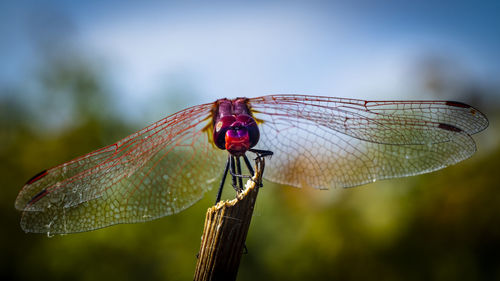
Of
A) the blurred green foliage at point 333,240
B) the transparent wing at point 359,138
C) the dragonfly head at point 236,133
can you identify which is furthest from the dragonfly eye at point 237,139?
the blurred green foliage at point 333,240

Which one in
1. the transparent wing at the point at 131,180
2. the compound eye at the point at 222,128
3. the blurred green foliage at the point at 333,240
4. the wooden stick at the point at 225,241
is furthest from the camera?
the blurred green foliage at the point at 333,240

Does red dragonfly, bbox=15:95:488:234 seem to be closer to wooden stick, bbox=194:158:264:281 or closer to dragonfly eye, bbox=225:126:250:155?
dragonfly eye, bbox=225:126:250:155

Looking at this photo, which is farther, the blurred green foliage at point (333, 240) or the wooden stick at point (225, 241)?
the blurred green foliage at point (333, 240)

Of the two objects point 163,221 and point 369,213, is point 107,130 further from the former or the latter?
point 369,213

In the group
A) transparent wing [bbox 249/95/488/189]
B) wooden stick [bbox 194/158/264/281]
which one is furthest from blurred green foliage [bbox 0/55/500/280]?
wooden stick [bbox 194/158/264/281]

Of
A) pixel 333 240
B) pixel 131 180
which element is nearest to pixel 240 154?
pixel 131 180

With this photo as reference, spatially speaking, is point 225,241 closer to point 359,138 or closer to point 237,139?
point 237,139

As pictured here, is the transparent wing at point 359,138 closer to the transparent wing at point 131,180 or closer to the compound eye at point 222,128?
the compound eye at point 222,128
